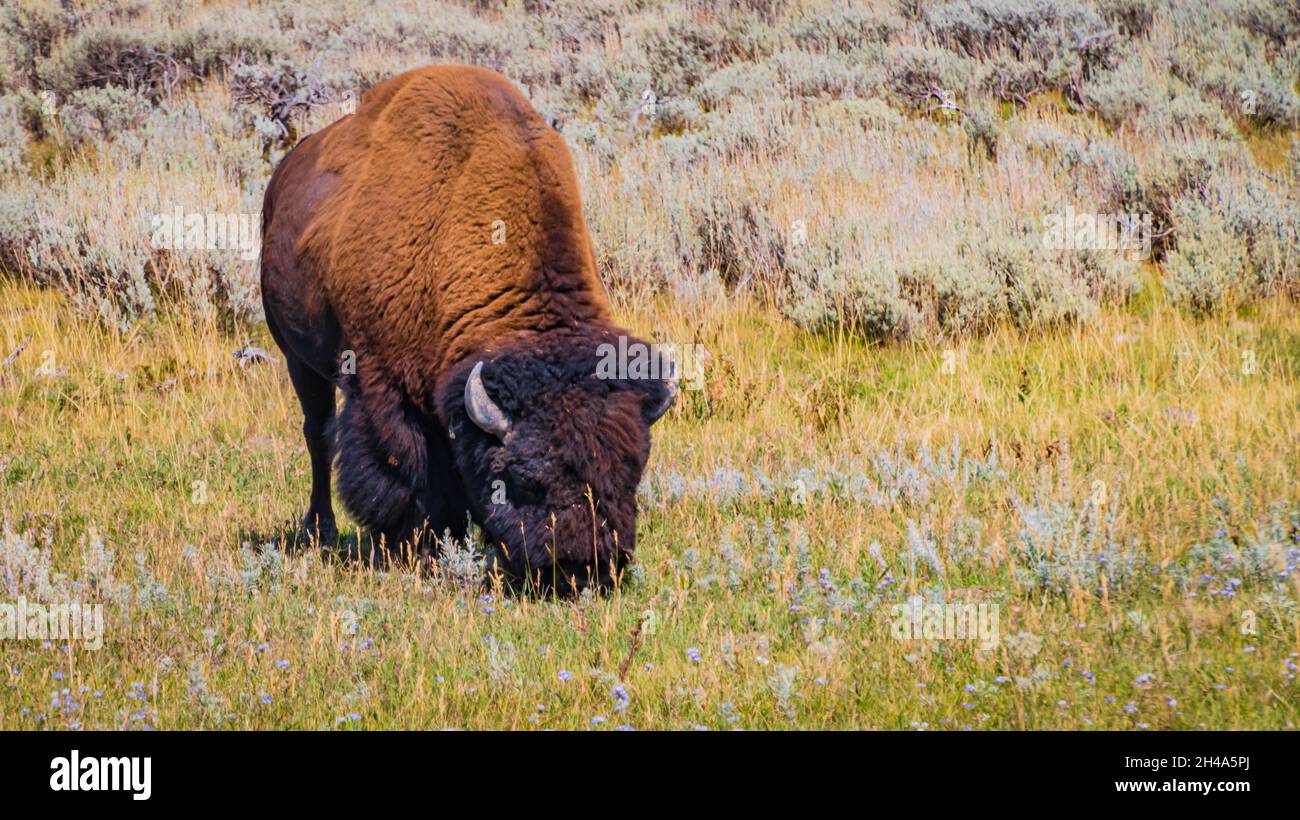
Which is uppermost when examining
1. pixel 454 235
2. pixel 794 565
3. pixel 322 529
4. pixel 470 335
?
pixel 454 235

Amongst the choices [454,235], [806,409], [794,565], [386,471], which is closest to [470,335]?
[454,235]

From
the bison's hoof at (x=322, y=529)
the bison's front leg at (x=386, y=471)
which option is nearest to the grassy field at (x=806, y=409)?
the bison's hoof at (x=322, y=529)

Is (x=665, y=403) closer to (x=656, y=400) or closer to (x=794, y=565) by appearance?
(x=656, y=400)

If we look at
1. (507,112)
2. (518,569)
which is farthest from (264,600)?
(507,112)

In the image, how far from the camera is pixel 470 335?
560 centimetres

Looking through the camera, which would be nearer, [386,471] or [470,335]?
[470,335]

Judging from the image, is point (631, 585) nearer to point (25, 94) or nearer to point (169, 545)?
point (169, 545)

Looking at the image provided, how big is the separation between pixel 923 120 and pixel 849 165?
2290 millimetres

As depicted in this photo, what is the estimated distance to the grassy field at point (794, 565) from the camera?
4.07 meters

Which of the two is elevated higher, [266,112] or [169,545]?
[266,112]

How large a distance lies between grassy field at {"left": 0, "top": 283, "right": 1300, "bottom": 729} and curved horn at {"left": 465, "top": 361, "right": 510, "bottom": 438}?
0.56m

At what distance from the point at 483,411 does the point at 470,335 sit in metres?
0.60

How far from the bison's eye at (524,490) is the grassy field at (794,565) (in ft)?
1.13

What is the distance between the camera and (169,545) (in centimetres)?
617
